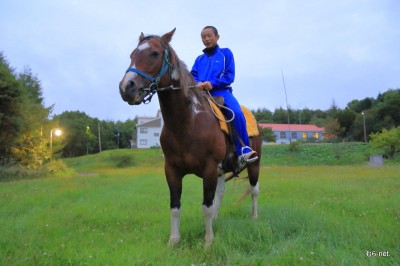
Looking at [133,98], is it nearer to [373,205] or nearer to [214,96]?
[214,96]

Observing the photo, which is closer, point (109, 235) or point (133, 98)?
point (133, 98)

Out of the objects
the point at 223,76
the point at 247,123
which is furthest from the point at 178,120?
the point at 247,123

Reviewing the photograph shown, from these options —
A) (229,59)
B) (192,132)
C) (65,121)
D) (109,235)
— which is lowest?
(109,235)

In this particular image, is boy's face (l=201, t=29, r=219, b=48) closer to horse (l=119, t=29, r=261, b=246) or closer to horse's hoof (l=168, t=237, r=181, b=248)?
horse (l=119, t=29, r=261, b=246)

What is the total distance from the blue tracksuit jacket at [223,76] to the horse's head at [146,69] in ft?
3.48

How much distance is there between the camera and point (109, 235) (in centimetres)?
486

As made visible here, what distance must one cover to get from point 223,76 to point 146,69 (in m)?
1.62

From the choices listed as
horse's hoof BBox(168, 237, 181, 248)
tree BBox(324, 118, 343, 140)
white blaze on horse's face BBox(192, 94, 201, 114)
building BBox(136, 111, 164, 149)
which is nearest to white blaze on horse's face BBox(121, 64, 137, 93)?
white blaze on horse's face BBox(192, 94, 201, 114)

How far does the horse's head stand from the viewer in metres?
3.31

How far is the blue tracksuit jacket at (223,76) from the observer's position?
484 cm

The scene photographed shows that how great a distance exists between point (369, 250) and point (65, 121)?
254ft

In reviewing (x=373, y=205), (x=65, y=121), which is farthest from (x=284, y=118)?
(x=373, y=205)

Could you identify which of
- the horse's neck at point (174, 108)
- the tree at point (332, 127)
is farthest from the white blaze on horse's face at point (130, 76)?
the tree at point (332, 127)

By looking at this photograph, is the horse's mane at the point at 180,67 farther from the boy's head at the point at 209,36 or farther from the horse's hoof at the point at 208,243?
the horse's hoof at the point at 208,243
